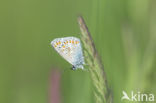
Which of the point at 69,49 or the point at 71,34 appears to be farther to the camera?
the point at 71,34

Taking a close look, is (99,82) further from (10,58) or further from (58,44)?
(10,58)

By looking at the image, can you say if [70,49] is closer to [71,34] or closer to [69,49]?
[69,49]

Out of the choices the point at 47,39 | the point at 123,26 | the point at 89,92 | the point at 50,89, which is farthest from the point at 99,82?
the point at 47,39

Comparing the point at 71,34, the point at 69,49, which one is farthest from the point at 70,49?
the point at 71,34
